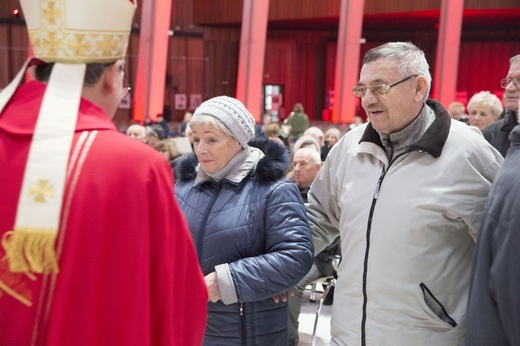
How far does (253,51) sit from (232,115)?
52.0 ft

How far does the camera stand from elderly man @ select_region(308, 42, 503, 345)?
232cm

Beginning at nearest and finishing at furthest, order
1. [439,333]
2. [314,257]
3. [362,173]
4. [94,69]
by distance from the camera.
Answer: [94,69]
[439,333]
[362,173]
[314,257]

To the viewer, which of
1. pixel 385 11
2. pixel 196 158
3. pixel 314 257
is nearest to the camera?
pixel 314 257

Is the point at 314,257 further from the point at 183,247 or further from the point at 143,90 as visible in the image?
the point at 143,90

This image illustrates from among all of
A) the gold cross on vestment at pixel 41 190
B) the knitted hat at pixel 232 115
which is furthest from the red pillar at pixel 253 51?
the gold cross on vestment at pixel 41 190

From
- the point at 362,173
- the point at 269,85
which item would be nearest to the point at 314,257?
the point at 362,173

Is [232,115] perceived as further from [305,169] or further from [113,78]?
[305,169]

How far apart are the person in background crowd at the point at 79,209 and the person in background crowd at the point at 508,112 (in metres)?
2.55

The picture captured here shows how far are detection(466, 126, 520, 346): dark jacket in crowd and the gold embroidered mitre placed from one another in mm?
1037

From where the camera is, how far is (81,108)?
1624 millimetres

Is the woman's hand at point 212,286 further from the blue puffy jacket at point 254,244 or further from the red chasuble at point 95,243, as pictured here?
the red chasuble at point 95,243

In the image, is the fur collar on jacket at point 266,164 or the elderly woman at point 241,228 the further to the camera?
the fur collar on jacket at point 266,164

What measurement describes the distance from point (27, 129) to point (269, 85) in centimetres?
2502

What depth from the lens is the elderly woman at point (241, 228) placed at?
275cm
